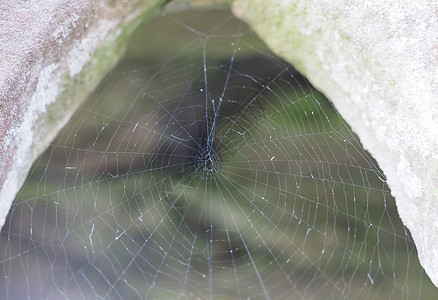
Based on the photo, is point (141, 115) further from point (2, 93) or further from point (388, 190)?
point (388, 190)

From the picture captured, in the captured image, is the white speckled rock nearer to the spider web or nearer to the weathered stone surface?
the spider web

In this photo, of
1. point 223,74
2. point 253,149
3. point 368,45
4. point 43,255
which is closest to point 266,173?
point 253,149

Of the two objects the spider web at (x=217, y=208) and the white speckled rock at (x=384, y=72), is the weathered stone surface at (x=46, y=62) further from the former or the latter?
the white speckled rock at (x=384, y=72)

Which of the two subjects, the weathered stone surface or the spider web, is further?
the spider web

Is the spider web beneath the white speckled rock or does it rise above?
beneath

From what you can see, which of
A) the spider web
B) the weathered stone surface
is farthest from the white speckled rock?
the weathered stone surface

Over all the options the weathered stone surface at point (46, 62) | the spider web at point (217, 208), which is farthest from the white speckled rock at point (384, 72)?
the weathered stone surface at point (46, 62)
